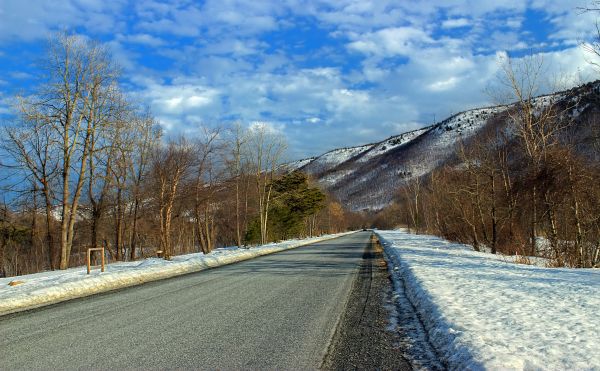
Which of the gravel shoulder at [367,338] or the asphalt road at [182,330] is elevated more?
the asphalt road at [182,330]

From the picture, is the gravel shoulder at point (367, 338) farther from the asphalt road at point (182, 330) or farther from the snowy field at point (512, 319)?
the snowy field at point (512, 319)

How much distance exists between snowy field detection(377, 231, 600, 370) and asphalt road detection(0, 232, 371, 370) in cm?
167

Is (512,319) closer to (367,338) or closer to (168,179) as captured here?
(367,338)

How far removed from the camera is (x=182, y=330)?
652cm

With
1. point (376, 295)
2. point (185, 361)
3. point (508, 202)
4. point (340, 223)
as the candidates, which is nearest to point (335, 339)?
point (185, 361)

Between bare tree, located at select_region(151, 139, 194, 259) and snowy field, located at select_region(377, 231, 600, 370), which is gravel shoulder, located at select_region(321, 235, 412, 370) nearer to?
snowy field, located at select_region(377, 231, 600, 370)

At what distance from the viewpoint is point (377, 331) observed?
21.9 feet

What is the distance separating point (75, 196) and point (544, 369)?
26.8 metres

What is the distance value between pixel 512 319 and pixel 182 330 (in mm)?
5019

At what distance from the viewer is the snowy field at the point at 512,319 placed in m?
4.60

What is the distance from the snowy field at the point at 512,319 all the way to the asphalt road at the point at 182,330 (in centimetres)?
167

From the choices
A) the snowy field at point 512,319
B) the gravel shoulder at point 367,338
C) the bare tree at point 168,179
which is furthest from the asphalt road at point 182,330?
the bare tree at point 168,179

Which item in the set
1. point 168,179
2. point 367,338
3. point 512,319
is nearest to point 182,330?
point 367,338

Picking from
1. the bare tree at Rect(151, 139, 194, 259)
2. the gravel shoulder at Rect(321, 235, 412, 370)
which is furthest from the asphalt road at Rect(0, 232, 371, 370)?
the bare tree at Rect(151, 139, 194, 259)
